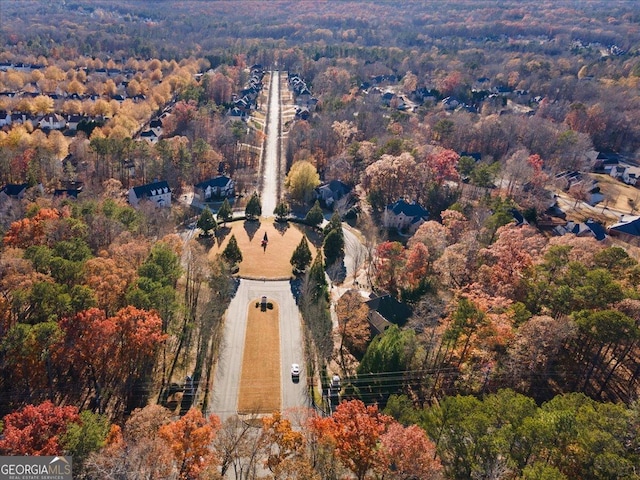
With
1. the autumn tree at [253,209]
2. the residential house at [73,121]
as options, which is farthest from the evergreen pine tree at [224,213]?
the residential house at [73,121]

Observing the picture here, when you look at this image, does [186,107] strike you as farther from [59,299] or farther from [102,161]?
[59,299]

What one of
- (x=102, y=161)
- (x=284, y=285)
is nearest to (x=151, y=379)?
(x=284, y=285)

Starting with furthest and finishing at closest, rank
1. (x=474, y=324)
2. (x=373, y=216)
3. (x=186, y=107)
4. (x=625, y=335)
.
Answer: (x=186, y=107) < (x=373, y=216) < (x=474, y=324) < (x=625, y=335)

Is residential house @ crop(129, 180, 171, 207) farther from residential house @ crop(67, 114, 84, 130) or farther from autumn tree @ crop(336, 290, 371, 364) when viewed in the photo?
residential house @ crop(67, 114, 84, 130)

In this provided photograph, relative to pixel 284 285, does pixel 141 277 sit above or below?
above

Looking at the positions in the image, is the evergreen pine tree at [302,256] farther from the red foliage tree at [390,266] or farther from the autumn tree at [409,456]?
the autumn tree at [409,456]

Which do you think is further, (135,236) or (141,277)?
(135,236)
